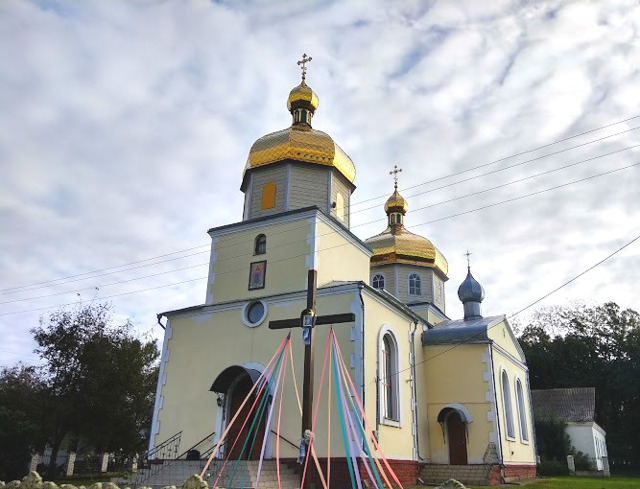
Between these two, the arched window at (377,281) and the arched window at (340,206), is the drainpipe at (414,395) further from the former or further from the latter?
the arched window at (377,281)

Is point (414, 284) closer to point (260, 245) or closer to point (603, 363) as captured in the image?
point (260, 245)

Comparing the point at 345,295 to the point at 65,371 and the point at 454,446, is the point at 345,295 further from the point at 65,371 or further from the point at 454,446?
Answer: the point at 65,371

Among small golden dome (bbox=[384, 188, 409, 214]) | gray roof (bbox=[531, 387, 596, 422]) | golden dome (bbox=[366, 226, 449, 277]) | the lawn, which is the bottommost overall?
the lawn

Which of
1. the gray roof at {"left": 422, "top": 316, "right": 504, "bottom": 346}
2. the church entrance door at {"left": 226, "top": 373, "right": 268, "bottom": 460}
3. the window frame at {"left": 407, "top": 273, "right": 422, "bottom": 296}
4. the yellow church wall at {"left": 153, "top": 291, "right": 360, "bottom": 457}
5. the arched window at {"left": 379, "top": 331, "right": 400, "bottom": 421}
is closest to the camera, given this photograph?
the yellow church wall at {"left": 153, "top": 291, "right": 360, "bottom": 457}

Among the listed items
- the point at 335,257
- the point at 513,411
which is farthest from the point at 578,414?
the point at 335,257

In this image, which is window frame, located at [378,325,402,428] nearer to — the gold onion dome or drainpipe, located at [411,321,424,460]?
drainpipe, located at [411,321,424,460]

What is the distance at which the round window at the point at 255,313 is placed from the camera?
1500cm

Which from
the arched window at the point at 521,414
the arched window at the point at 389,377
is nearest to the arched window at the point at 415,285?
the arched window at the point at 521,414

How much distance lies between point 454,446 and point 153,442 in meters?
8.81

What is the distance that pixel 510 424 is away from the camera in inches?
742

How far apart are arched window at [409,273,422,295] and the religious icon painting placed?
9541 mm

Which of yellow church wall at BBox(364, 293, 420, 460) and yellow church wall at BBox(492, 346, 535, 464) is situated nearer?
yellow church wall at BBox(364, 293, 420, 460)

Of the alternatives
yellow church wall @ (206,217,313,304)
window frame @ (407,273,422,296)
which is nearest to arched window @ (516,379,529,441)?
window frame @ (407,273,422,296)

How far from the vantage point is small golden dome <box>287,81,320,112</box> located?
19.4m
